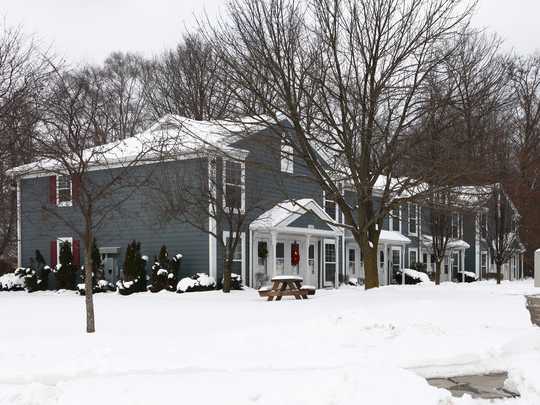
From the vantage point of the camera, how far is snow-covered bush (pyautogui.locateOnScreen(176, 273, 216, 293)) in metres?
24.3

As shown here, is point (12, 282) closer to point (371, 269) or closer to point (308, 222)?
point (308, 222)

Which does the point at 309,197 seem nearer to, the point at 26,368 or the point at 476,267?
the point at 476,267

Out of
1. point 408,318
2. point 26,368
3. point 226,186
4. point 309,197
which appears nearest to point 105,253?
point 226,186

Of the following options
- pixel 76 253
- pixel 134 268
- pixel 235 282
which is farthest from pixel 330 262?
pixel 76 253

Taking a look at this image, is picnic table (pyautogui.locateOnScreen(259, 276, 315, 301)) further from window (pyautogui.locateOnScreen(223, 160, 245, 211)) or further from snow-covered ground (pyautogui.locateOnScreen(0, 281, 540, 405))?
window (pyautogui.locateOnScreen(223, 160, 245, 211))

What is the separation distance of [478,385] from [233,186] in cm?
1671

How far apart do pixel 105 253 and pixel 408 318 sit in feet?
56.0

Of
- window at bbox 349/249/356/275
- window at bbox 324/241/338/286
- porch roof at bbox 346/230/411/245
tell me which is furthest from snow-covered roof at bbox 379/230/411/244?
window at bbox 324/241/338/286

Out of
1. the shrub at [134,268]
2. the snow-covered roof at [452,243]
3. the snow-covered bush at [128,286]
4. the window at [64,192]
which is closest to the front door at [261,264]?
the shrub at [134,268]

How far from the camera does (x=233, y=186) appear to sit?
24.6 meters

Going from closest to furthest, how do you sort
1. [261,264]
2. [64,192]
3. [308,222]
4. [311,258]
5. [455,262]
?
[64,192]
[261,264]
[308,222]
[311,258]
[455,262]

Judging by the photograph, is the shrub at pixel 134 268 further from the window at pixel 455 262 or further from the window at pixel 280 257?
the window at pixel 455 262

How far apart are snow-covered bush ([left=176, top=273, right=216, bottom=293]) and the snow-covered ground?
773cm

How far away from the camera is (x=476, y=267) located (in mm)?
45406
